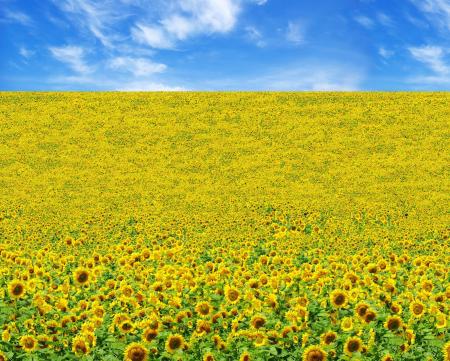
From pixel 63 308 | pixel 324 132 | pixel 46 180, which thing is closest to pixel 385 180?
pixel 324 132

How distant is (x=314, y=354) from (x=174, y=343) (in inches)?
54.0

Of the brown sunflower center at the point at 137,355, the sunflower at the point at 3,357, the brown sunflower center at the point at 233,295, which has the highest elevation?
the brown sunflower center at the point at 233,295

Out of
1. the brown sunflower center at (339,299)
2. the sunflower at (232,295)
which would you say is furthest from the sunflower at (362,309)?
the sunflower at (232,295)

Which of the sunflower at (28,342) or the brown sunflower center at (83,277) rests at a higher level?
the brown sunflower center at (83,277)

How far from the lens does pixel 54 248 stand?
16219mm

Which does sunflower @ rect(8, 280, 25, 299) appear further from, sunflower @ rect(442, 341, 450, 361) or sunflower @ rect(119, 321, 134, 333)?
sunflower @ rect(442, 341, 450, 361)

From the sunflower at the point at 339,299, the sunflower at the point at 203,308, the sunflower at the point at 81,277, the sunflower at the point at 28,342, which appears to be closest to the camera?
the sunflower at the point at 28,342

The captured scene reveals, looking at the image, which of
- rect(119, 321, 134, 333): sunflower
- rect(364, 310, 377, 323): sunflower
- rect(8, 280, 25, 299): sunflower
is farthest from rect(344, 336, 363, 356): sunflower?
rect(8, 280, 25, 299): sunflower

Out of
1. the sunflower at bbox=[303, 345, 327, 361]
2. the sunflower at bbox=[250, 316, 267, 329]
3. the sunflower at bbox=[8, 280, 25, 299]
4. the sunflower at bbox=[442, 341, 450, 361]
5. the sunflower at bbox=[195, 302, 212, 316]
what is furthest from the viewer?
the sunflower at bbox=[8, 280, 25, 299]

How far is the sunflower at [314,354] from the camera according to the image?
5.17m

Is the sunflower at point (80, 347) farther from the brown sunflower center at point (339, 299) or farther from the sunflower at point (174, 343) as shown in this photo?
the brown sunflower center at point (339, 299)

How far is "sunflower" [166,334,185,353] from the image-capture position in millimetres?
5500

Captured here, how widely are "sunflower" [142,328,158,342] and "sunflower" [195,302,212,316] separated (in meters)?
0.67

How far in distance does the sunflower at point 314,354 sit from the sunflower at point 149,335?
1535 mm
